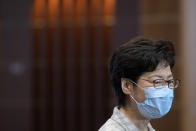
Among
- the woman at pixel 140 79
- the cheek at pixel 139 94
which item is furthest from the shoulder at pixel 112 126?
the cheek at pixel 139 94

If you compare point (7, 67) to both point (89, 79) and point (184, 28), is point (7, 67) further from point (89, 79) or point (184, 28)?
point (184, 28)

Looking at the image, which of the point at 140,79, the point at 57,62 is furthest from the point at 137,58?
the point at 57,62

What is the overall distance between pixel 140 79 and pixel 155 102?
207 mm

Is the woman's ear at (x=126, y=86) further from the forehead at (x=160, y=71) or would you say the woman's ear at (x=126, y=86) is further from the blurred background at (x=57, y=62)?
the blurred background at (x=57, y=62)

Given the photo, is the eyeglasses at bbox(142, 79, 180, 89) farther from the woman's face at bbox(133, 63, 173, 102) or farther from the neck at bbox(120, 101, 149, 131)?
the neck at bbox(120, 101, 149, 131)

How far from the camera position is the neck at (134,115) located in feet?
8.10

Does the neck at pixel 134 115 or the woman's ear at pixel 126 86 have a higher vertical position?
the woman's ear at pixel 126 86

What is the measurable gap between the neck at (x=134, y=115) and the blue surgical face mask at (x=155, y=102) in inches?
0.9

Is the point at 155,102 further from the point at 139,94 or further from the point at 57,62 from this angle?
the point at 57,62

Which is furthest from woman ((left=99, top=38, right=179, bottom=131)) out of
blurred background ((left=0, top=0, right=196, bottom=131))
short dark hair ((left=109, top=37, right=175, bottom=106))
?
blurred background ((left=0, top=0, right=196, bottom=131))

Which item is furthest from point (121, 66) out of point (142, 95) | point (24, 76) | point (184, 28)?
point (24, 76)

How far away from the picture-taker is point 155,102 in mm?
2605

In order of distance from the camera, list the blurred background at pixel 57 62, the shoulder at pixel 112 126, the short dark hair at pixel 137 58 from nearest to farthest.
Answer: the shoulder at pixel 112 126 → the short dark hair at pixel 137 58 → the blurred background at pixel 57 62

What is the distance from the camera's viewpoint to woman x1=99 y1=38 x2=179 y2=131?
2434 millimetres
